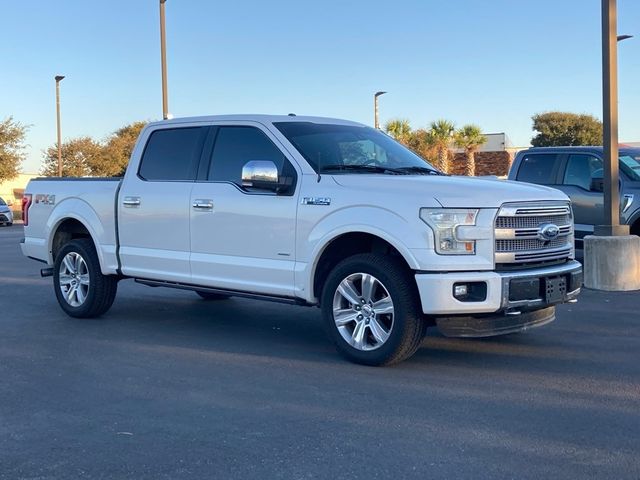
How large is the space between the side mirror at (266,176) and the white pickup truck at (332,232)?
0.04 feet

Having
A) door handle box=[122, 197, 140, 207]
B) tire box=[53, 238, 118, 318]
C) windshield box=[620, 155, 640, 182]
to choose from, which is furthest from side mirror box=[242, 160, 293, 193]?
windshield box=[620, 155, 640, 182]

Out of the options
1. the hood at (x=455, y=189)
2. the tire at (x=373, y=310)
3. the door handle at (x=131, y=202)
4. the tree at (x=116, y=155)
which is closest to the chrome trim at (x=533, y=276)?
the hood at (x=455, y=189)

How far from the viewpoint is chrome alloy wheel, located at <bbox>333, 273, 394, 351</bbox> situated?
6273 millimetres

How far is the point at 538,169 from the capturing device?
42.4ft

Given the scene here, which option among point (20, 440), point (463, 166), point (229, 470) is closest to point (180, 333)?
point (20, 440)

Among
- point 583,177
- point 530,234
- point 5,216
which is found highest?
point 583,177

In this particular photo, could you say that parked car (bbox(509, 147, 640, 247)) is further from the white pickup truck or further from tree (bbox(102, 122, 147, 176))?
tree (bbox(102, 122, 147, 176))

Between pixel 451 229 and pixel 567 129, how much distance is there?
5122cm

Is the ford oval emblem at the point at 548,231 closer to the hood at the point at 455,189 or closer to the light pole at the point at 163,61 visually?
the hood at the point at 455,189

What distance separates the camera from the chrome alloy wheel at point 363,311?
20.6 ft

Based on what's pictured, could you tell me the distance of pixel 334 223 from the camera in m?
6.44

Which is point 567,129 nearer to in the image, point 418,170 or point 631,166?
point 631,166

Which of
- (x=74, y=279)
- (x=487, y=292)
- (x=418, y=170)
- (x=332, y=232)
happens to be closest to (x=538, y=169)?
(x=418, y=170)

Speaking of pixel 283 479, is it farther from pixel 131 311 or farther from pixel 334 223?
pixel 131 311
